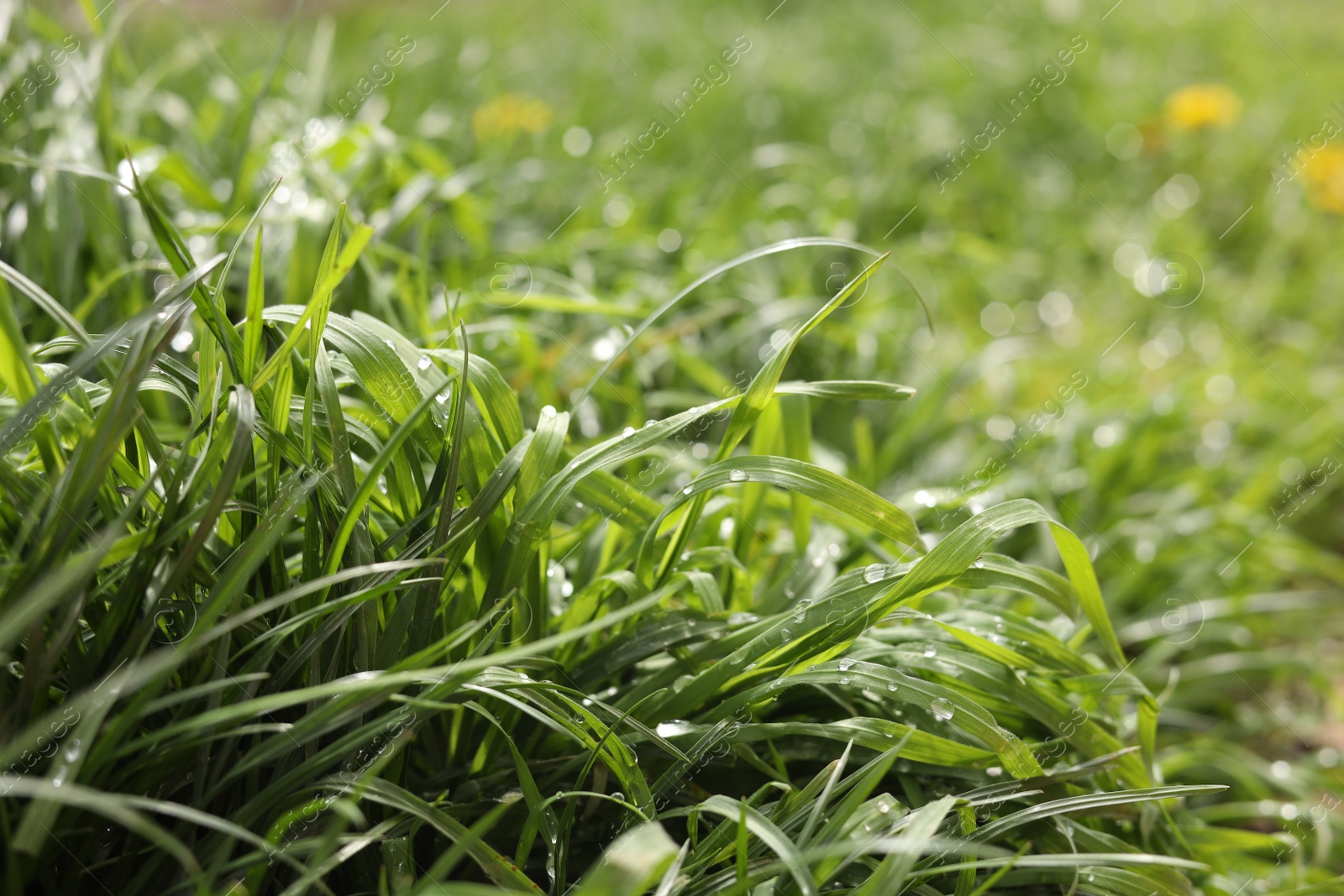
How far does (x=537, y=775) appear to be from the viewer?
1104 millimetres

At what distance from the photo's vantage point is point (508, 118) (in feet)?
9.46

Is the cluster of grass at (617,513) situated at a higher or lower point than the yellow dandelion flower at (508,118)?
lower

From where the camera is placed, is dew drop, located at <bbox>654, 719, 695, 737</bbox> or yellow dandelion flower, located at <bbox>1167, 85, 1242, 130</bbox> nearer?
dew drop, located at <bbox>654, 719, 695, 737</bbox>

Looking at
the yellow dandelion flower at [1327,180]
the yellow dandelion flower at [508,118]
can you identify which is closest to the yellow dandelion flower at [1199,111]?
the yellow dandelion flower at [1327,180]

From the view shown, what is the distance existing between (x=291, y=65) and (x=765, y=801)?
278 centimetres

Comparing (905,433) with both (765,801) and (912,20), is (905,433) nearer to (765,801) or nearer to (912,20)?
(765,801)

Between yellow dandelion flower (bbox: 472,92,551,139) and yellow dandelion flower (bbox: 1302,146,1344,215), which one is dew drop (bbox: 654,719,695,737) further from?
yellow dandelion flower (bbox: 1302,146,1344,215)

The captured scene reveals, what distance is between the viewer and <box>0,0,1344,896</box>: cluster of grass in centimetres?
89

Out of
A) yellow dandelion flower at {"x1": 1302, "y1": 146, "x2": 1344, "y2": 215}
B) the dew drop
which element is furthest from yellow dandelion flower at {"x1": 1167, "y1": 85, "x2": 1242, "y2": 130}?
the dew drop

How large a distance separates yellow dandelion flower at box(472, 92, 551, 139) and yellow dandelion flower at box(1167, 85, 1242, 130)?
7.05ft

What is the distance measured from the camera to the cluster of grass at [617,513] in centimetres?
89

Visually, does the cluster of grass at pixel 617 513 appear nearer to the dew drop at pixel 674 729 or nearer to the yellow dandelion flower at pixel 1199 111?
the dew drop at pixel 674 729

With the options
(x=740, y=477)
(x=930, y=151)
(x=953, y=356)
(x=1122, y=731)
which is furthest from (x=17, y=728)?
(x=930, y=151)

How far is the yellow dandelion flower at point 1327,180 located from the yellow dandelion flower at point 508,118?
95.1 inches
